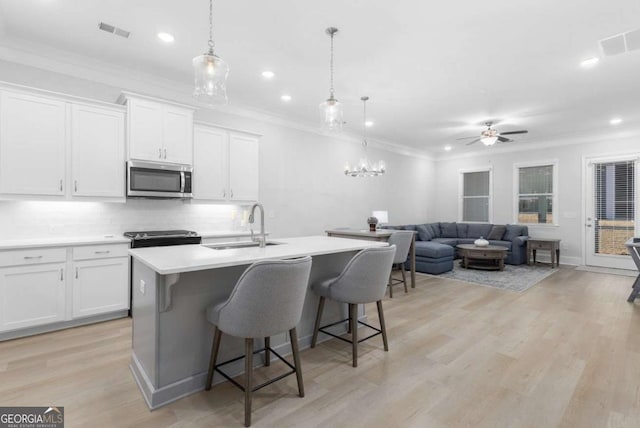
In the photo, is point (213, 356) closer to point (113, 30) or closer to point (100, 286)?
point (100, 286)

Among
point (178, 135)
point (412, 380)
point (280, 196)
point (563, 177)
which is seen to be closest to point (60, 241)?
point (178, 135)

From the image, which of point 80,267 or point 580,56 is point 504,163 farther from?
point 80,267

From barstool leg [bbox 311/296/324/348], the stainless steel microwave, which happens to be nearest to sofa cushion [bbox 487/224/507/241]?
barstool leg [bbox 311/296/324/348]

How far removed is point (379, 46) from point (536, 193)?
6.44 metres

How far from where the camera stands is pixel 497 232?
750 centimetres

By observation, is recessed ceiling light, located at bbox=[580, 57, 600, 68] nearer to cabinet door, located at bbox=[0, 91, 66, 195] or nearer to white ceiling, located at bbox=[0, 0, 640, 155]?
white ceiling, located at bbox=[0, 0, 640, 155]

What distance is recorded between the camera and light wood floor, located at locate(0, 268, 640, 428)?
1923 millimetres

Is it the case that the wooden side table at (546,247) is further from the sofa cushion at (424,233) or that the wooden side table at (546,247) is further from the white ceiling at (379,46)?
the white ceiling at (379,46)

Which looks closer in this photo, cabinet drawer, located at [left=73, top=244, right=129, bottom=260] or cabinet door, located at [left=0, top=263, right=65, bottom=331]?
cabinet door, located at [left=0, top=263, right=65, bottom=331]

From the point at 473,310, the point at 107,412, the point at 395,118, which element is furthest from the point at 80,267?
the point at 395,118

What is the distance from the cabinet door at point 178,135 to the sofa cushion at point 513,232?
6.98 m

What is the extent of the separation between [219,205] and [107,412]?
10.5 feet

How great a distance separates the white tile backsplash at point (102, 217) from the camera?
3363 mm

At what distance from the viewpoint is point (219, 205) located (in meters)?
A: 4.83
